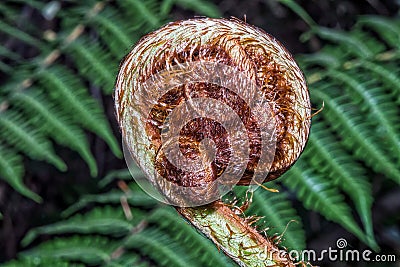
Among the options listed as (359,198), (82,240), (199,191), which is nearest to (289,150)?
(199,191)

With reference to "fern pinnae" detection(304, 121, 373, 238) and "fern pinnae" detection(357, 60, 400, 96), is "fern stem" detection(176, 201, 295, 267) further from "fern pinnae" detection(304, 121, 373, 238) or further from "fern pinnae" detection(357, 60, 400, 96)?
"fern pinnae" detection(357, 60, 400, 96)

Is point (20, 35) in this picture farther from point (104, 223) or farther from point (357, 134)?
point (357, 134)

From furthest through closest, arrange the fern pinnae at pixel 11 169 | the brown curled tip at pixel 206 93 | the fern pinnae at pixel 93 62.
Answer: the fern pinnae at pixel 93 62
the fern pinnae at pixel 11 169
the brown curled tip at pixel 206 93

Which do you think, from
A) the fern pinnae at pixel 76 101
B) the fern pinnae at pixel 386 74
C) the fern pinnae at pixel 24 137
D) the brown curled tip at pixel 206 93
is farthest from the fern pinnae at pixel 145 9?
the brown curled tip at pixel 206 93

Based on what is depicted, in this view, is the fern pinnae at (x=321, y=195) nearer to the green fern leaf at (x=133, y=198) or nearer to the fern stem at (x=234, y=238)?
the green fern leaf at (x=133, y=198)

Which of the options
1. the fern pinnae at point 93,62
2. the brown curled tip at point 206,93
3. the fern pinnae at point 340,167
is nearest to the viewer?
the brown curled tip at point 206,93
